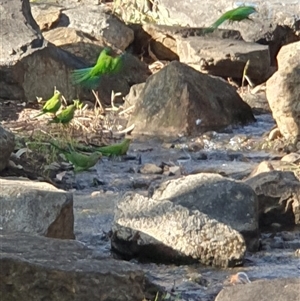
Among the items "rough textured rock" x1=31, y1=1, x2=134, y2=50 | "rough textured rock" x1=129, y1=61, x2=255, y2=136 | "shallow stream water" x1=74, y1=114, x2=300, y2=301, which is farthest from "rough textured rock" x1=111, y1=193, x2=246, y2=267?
"rough textured rock" x1=31, y1=1, x2=134, y2=50

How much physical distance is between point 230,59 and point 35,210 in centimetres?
516

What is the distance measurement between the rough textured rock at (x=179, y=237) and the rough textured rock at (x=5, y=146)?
4.95 feet

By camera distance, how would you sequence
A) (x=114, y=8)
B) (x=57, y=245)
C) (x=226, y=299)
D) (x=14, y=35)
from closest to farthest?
(x=226, y=299)
(x=57, y=245)
(x=14, y=35)
(x=114, y=8)

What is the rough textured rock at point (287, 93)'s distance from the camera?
6844 millimetres

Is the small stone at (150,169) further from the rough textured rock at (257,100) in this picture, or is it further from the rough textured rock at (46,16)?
the rough textured rock at (46,16)

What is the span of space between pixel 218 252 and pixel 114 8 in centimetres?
722

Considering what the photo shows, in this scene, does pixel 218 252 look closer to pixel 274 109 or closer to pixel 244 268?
pixel 244 268

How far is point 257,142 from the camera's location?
7.25 meters

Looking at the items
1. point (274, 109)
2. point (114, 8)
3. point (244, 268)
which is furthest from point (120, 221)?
point (114, 8)

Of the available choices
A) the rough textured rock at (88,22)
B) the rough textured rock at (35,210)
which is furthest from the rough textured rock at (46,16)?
the rough textured rock at (35,210)

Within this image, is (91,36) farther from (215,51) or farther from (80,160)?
(80,160)

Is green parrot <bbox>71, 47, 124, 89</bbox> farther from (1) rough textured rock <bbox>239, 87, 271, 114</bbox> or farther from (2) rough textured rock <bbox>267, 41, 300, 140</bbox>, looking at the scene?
(1) rough textured rock <bbox>239, 87, 271, 114</bbox>

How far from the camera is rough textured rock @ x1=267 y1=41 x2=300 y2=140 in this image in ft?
22.5

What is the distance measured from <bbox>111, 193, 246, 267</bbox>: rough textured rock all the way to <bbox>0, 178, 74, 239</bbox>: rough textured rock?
0.35 m
